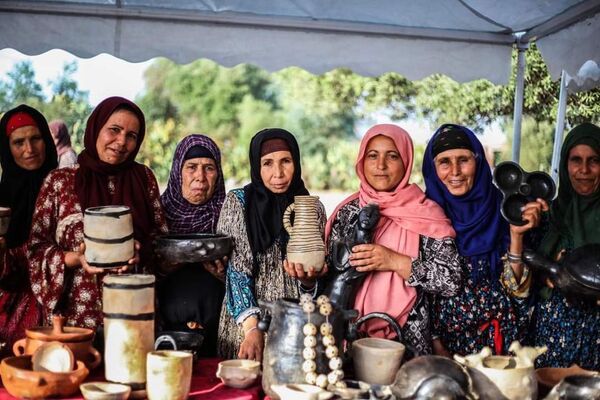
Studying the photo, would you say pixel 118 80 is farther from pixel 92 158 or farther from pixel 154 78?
pixel 92 158

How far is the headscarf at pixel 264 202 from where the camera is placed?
8.96ft

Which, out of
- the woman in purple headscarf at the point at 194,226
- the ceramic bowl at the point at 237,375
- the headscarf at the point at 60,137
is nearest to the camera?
the ceramic bowl at the point at 237,375

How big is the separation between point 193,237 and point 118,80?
12.1 meters

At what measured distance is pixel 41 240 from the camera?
2.59 metres

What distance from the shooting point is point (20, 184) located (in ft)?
10.3

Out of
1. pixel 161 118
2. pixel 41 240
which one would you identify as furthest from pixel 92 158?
pixel 161 118

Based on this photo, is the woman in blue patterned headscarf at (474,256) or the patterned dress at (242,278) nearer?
the patterned dress at (242,278)

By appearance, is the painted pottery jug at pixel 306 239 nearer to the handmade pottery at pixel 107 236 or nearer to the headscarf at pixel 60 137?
the handmade pottery at pixel 107 236

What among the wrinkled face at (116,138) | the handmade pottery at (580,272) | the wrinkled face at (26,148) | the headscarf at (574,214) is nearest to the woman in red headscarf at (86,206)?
the wrinkled face at (116,138)

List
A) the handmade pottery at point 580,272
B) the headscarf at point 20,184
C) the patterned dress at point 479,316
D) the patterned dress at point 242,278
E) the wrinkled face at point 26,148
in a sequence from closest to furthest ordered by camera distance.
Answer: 1. the handmade pottery at point 580,272
2. the patterned dress at point 242,278
3. the patterned dress at point 479,316
4. the headscarf at point 20,184
5. the wrinkled face at point 26,148

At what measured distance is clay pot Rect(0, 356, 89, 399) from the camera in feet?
6.22

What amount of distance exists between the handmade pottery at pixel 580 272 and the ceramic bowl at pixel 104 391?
149 cm

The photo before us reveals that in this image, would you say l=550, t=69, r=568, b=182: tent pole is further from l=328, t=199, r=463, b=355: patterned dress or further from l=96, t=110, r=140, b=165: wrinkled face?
l=96, t=110, r=140, b=165: wrinkled face

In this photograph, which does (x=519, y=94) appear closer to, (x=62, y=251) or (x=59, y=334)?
(x=62, y=251)
